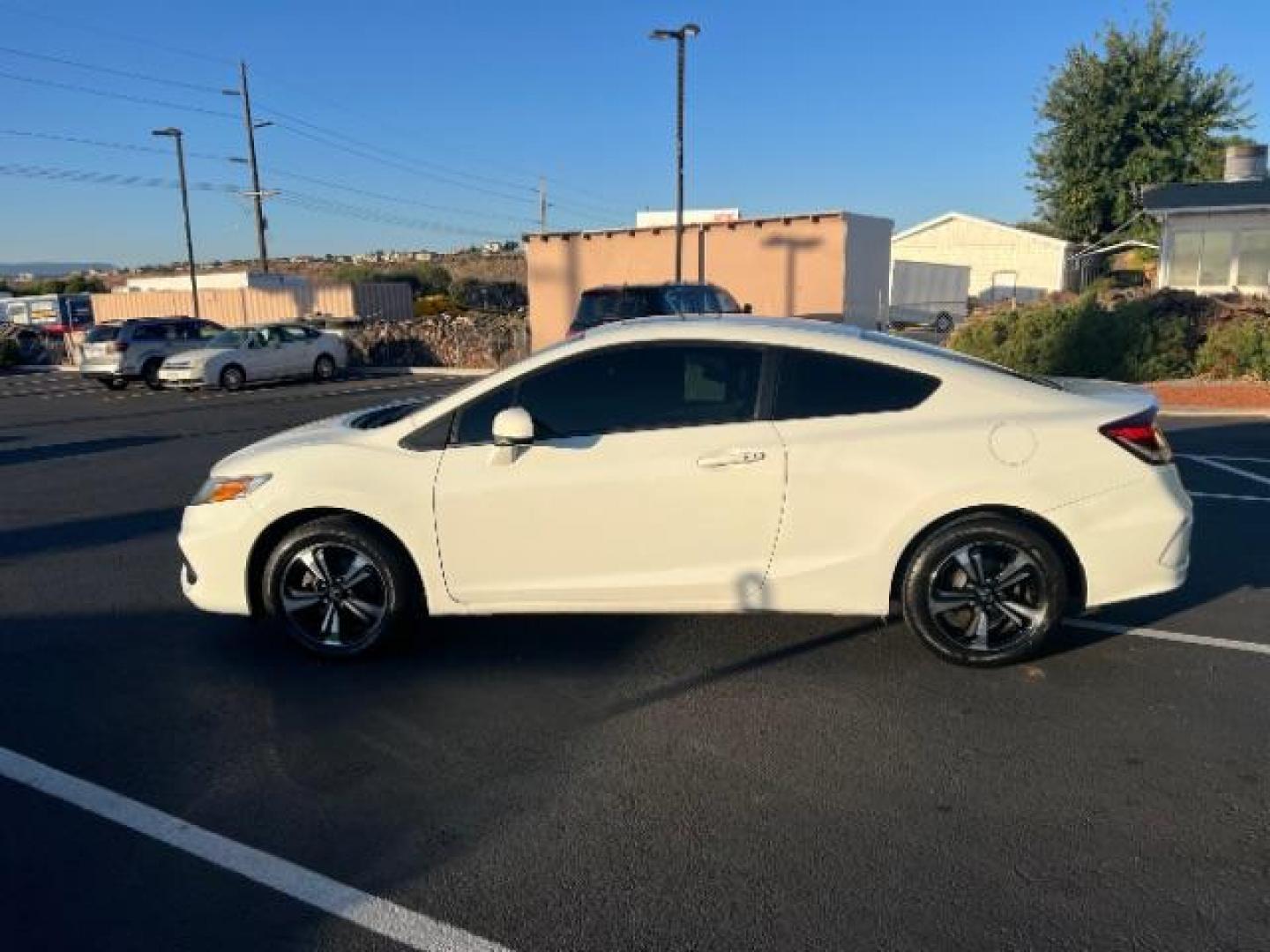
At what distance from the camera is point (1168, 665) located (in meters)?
4.30

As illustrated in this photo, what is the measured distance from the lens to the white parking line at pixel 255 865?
8.57 ft

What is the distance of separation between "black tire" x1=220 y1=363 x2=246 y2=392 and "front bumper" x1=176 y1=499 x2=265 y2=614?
59.2 feet

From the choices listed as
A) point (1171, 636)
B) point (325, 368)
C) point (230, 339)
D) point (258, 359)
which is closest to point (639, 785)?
point (1171, 636)

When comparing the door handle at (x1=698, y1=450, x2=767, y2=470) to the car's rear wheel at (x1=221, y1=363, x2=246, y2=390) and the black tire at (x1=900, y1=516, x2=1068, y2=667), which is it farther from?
the car's rear wheel at (x1=221, y1=363, x2=246, y2=390)

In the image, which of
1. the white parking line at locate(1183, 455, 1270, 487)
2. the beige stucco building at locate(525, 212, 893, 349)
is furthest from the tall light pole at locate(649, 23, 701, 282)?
the white parking line at locate(1183, 455, 1270, 487)

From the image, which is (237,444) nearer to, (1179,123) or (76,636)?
(76,636)

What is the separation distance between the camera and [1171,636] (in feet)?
15.2

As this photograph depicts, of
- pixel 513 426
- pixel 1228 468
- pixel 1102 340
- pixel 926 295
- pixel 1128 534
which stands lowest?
pixel 1228 468

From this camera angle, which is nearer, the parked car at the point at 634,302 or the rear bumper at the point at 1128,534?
the rear bumper at the point at 1128,534

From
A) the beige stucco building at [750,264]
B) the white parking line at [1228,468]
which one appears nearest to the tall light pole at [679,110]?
the beige stucco building at [750,264]

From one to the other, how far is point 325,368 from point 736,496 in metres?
21.2

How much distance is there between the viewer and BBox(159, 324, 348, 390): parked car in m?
20.7

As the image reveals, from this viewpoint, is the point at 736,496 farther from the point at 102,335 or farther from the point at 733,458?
the point at 102,335

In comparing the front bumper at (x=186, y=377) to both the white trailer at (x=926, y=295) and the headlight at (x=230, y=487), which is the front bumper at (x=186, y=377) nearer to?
the headlight at (x=230, y=487)
